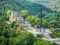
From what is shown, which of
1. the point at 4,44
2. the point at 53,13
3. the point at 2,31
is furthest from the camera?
the point at 53,13

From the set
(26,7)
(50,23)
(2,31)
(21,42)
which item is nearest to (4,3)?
(26,7)

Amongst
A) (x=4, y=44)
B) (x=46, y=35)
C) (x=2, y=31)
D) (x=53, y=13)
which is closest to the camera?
(x=4, y=44)

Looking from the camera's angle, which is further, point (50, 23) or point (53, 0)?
point (53, 0)

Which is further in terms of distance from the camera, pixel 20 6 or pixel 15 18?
pixel 20 6

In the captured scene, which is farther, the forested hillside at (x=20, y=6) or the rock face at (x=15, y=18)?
the forested hillside at (x=20, y=6)

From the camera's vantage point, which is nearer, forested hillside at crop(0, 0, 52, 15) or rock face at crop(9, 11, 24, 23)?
rock face at crop(9, 11, 24, 23)

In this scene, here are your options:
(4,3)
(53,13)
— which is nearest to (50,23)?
(53,13)

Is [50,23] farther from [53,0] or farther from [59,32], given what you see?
[53,0]

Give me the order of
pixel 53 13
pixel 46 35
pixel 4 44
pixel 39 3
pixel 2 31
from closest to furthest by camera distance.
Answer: pixel 4 44 < pixel 2 31 < pixel 46 35 < pixel 53 13 < pixel 39 3

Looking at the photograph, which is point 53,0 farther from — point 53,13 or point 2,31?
point 2,31
